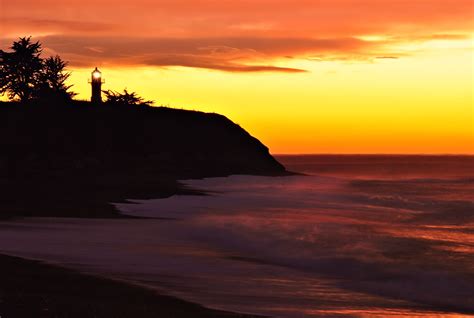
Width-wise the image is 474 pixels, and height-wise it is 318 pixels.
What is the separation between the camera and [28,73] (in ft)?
292

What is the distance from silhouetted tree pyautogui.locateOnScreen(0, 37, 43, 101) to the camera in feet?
288

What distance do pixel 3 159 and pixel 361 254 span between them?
62.7 metres

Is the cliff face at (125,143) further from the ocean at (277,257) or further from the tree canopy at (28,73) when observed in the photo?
the ocean at (277,257)

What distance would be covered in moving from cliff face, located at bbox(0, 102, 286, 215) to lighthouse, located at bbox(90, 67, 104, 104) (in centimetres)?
120

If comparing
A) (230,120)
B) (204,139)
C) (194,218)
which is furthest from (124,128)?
(194,218)

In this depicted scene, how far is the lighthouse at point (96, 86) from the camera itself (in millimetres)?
95250

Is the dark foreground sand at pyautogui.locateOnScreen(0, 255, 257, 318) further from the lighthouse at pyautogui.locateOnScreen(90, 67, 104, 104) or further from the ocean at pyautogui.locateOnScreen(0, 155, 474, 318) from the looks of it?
the lighthouse at pyautogui.locateOnScreen(90, 67, 104, 104)

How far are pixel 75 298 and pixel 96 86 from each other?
3366 inches

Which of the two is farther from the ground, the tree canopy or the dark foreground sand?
the tree canopy

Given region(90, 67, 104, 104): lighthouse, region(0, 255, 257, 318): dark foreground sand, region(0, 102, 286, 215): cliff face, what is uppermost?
region(90, 67, 104, 104): lighthouse

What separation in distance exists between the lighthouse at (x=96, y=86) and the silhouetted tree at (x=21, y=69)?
298 inches

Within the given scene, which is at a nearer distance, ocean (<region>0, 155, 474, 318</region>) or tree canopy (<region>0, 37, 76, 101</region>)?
ocean (<region>0, 155, 474, 318</region>)

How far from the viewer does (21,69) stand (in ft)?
291

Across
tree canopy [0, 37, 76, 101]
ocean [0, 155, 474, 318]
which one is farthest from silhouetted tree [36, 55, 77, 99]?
ocean [0, 155, 474, 318]
